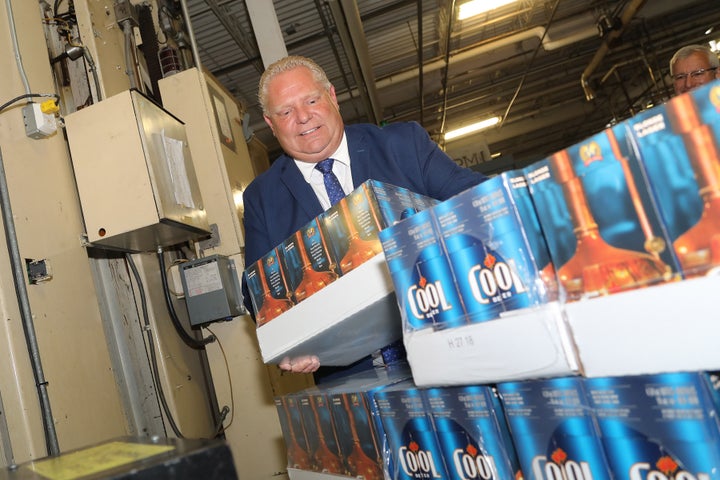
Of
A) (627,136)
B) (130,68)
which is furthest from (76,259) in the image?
(627,136)

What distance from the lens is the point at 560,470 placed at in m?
0.86

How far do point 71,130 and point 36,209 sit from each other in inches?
21.2

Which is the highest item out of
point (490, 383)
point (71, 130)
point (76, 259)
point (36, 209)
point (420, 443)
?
point (71, 130)

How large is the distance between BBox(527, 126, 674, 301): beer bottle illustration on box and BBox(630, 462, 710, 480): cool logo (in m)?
0.24

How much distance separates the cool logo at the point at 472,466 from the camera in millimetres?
988

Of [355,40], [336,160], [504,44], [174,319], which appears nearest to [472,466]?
[336,160]

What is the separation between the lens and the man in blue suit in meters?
1.83

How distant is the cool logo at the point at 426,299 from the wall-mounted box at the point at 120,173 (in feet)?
5.63

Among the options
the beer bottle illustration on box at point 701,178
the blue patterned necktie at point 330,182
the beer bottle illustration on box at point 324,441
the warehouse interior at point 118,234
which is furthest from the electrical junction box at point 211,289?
the beer bottle illustration on box at point 701,178

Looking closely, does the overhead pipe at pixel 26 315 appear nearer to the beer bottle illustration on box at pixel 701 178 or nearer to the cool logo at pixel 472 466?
the cool logo at pixel 472 466

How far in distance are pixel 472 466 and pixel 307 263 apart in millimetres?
596

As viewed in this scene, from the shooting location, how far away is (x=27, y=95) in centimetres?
217

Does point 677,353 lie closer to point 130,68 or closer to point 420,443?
point 420,443

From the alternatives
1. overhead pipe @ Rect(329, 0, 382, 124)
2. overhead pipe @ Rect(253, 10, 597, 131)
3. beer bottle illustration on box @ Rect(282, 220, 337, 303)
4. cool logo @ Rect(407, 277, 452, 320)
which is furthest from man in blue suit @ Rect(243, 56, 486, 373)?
overhead pipe @ Rect(253, 10, 597, 131)
